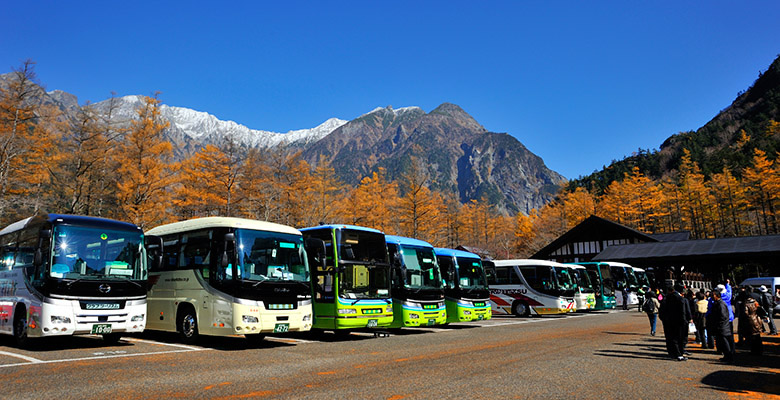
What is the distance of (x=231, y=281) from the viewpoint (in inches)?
400

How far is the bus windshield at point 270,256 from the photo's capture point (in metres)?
10.4

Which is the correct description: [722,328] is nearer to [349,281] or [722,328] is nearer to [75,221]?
[349,281]

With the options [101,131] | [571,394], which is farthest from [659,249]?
[101,131]

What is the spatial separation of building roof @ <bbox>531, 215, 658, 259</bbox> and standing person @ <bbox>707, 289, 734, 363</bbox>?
123 ft

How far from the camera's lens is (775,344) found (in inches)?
490

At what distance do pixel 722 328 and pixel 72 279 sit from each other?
42.6 ft

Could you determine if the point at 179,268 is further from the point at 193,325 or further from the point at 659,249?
the point at 659,249

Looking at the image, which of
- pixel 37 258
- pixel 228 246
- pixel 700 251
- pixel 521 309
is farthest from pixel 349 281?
pixel 700 251

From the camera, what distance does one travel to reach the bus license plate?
9.57 meters

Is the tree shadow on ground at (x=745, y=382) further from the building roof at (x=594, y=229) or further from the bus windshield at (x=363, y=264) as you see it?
the building roof at (x=594, y=229)

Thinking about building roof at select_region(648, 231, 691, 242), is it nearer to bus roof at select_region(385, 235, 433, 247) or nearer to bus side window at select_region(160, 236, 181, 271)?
bus roof at select_region(385, 235, 433, 247)

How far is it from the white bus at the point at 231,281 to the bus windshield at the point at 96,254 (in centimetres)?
73

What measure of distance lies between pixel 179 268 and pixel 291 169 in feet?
102

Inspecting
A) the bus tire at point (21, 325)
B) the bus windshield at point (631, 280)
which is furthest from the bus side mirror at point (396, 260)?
the bus windshield at point (631, 280)
